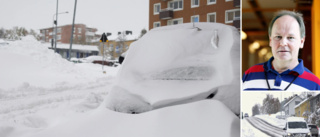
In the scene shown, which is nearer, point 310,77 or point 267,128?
point 310,77

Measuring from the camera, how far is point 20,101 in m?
6.25

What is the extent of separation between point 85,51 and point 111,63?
1.73m

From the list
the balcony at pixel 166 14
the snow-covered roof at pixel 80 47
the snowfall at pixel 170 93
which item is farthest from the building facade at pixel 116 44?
the snowfall at pixel 170 93

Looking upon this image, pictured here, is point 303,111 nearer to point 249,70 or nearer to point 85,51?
point 249,70

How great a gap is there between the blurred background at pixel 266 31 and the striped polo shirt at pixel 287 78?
0.04 m

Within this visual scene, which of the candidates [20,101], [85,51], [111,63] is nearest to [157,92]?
[20,101]

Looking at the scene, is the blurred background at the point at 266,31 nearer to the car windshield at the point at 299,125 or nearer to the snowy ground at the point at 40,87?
the car windshield at the point at 299,125

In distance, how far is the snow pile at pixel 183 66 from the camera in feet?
10.2

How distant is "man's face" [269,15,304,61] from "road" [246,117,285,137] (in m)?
0.45

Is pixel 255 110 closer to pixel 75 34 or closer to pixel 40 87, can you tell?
pixel 40 87

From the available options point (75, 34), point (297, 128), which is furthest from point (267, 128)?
point (75, 34)

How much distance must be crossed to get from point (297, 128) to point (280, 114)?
14cm

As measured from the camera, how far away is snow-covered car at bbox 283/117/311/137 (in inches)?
93.0

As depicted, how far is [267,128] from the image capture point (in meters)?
2.40
